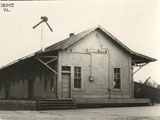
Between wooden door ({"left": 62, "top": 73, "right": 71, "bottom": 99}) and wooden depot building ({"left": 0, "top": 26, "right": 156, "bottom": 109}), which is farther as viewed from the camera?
wooden door ({"left": 62, "top": 73, "right": 71, "bottom": 99})

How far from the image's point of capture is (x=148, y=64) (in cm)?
1869

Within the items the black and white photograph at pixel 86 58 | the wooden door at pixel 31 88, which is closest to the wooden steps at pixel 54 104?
the black and white photograph at pixel 86 58

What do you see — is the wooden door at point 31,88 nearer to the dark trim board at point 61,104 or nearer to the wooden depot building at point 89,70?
the wooden depot building at point 89,70

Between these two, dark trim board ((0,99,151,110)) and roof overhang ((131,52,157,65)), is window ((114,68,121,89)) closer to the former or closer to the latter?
roof overhang ((131,52,157,65))

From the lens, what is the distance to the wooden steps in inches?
564

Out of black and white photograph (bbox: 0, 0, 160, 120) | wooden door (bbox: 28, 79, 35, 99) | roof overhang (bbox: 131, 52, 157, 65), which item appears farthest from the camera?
wooden door (bbox: 28, 79, 35, 99)

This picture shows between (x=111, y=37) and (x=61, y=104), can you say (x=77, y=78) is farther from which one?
(x=111, y=37)

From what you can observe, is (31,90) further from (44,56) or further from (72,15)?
(72,15)

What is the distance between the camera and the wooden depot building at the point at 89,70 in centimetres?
1664

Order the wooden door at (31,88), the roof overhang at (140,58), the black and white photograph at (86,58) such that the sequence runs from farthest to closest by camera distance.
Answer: the wooden door at (31,88), the roof overhang at (140,58), the black and white photograph at (86,58)

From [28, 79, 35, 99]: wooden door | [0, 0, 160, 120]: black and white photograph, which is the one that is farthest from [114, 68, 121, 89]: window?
[28, 79, 35, 99]: wooden door

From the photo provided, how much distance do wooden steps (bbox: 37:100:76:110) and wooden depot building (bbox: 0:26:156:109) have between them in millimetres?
85

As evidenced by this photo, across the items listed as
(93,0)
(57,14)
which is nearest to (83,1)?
(93,0)

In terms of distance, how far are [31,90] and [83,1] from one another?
372 inches
